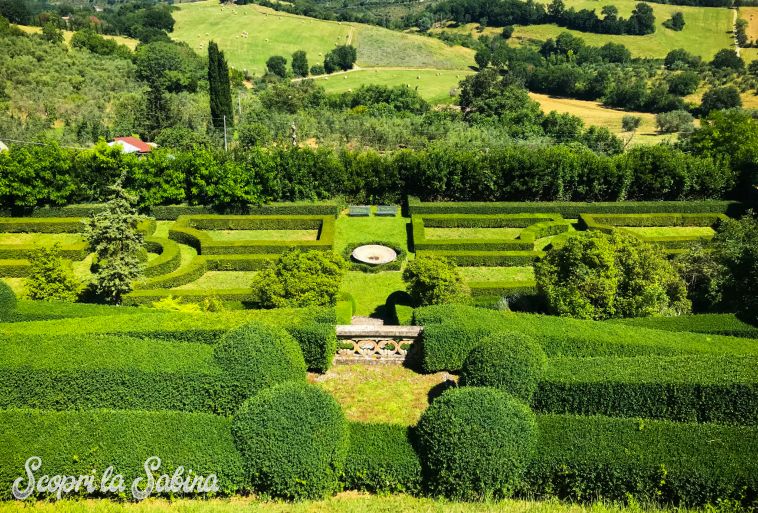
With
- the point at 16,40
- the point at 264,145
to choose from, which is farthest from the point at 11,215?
the point at 16,40

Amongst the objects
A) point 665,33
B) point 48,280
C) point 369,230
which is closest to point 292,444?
point 48,280

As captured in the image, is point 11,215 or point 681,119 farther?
point 681,119

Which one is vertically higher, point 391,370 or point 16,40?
point 16,40

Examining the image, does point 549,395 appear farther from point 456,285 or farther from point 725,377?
point 456,285

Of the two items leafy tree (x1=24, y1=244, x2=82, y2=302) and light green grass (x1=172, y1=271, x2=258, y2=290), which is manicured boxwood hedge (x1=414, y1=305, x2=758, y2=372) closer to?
light green grass (x1=172, y1=271, x2=258, y2=290)

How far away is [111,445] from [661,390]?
11.9 meters

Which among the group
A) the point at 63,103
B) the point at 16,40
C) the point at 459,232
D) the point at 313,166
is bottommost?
the point at 459,232

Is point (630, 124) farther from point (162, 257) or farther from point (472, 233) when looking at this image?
point (162, 257)

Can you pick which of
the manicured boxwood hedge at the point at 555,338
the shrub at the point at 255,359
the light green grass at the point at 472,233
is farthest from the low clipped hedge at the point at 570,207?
the shrub at the point at 255,359

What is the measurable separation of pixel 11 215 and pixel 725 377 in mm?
37949

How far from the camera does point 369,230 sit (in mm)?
33812

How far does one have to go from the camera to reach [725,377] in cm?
1243

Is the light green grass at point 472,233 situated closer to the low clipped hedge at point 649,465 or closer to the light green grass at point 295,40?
the low clipped hedge at point 649,465

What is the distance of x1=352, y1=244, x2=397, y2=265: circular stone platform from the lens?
92.8ft
